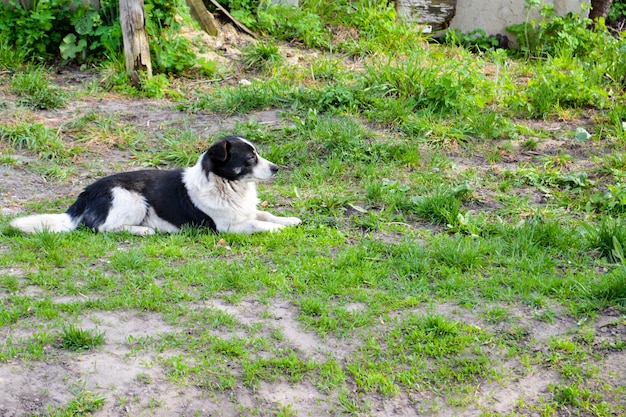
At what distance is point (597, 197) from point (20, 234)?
494 centimetres

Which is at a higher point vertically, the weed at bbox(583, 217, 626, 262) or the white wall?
the white wall

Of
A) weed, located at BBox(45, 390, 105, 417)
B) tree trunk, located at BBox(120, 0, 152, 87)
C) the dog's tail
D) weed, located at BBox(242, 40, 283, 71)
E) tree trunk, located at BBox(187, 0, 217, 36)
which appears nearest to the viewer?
weed, located at BBox(45, 390, 105, 417)

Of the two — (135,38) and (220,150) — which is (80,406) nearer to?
(220,150)

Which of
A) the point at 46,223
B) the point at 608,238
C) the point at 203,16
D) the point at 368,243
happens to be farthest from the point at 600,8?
the point at 46,223

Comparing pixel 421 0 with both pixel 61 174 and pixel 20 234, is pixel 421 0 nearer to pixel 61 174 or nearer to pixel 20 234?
pixel 61 174

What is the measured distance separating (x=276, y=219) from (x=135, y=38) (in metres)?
3.94

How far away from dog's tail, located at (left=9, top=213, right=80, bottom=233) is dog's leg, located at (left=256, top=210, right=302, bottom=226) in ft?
4.99

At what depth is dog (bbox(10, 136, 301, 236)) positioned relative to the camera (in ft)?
21.3

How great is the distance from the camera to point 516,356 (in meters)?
4.80

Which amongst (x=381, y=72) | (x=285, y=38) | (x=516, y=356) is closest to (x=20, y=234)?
(x=516, y=356)

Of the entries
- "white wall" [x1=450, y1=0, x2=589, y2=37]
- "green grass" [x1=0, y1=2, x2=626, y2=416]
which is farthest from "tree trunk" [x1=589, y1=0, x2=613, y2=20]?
"green grass" [x1=0, y1=2, x2=626, y2=416]

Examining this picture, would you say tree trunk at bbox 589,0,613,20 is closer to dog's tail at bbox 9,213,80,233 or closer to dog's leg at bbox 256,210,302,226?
dog's leg at bbox 256,210,302,226

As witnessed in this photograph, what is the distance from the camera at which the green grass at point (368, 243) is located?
4660mm

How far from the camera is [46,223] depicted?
6.41 metres
